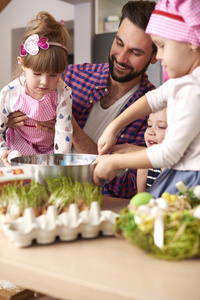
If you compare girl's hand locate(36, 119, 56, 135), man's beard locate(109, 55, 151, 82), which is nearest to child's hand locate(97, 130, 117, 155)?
girl's hand locate(36, 119, 56, 135)

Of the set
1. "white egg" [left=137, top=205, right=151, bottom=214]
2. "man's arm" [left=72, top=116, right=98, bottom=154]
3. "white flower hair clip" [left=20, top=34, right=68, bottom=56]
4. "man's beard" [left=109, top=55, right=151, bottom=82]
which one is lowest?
"man's arm" [left=72, top=116, right=98, bottom=154]

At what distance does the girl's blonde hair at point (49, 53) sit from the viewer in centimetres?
155

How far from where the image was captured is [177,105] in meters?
0.88

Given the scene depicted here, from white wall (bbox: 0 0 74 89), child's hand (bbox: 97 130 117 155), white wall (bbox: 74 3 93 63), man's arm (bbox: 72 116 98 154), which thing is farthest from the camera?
white wall (bbox: 0 0 74 89)

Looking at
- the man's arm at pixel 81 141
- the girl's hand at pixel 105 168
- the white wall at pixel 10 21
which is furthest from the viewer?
the white wall at pixel 10 21

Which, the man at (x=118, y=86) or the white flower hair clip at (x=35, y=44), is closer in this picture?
the white flower hair clip at (x=35, y=44)

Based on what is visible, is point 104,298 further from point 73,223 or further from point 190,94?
point 190,94

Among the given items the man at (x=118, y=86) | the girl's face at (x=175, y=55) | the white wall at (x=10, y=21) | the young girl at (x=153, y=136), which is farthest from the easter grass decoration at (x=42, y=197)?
the white wall at (x=10, y=21)

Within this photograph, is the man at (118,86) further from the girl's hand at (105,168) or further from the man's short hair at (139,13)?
the girl's hand at (105,168)

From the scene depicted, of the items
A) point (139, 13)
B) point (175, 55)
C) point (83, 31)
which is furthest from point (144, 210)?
point (83, 31)

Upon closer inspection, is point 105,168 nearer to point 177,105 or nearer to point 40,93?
point 177,105

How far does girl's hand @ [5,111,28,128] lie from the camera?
1.72 m

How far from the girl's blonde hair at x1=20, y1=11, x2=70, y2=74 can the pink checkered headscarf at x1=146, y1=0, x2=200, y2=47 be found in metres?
0.71

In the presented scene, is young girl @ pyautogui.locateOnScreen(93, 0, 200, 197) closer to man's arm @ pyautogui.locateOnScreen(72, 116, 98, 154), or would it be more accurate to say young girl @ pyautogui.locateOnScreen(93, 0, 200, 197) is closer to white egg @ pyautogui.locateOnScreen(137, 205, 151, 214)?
white egg @ pyautogui.locateOnScreen(137, 205, 151, 214)
